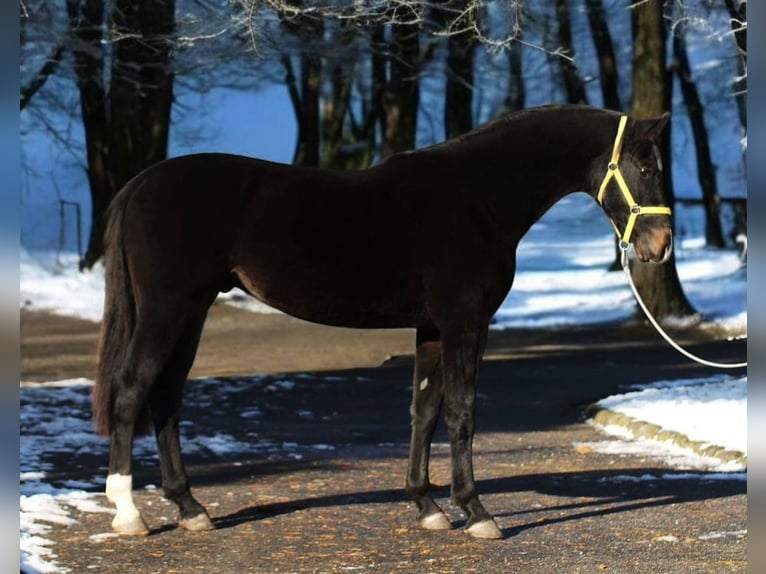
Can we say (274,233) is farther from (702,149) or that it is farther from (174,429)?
(702,149)

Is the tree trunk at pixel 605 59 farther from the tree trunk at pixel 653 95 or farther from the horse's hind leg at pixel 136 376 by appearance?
the horse's hind leg at pixel 136 376

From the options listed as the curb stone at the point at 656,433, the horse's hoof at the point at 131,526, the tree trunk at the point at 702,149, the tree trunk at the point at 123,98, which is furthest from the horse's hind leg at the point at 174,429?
the tree trunk at the point at 702,149

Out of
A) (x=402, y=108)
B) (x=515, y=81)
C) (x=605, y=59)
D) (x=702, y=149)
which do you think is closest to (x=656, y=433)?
(x=402, y=108)

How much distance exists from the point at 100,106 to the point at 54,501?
16.6m

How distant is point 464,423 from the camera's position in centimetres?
663

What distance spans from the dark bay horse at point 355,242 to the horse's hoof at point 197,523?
13mm

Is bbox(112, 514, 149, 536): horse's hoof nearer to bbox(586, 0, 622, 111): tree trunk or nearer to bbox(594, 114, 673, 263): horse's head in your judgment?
bbox(594, 114, 673, 263): horse's head

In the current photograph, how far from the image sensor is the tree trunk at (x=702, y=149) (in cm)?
2992

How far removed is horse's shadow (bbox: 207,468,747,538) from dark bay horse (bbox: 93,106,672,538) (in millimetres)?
Answer: 699

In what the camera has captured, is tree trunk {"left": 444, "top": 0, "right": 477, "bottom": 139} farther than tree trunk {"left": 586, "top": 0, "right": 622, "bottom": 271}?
No

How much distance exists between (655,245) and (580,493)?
221 cm

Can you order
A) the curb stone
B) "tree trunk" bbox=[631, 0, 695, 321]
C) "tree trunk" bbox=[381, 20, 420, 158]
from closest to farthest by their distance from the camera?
the curb stone
"tree trunk" bbox=[631, 0, 695, 321]
"tree trunk" bbox=[381, 20, 420, 158]

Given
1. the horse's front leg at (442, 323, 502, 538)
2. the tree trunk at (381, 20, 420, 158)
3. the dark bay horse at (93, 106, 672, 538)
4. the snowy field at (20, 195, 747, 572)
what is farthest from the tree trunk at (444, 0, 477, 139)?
the horse's front leg at (442, 323, 502, 538)

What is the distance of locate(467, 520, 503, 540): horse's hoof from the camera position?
6.58 m
